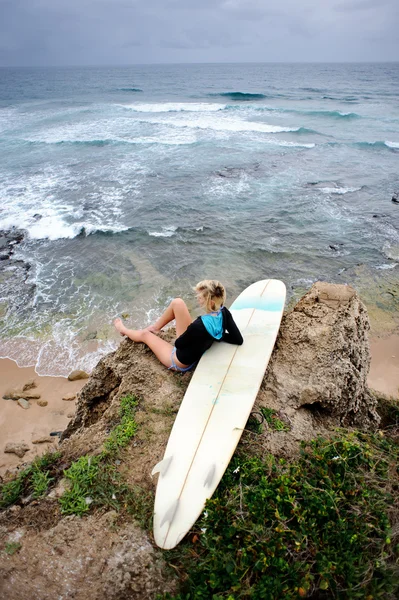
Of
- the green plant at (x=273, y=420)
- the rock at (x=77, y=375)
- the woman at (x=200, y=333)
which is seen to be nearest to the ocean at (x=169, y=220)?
the rock at (x=77, y=375)

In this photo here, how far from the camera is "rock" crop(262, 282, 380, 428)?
4.00m

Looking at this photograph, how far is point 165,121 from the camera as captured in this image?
3291 cm

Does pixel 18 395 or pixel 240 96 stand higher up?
pixel 240 96

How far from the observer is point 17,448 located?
6305mm

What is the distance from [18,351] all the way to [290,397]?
6958mm

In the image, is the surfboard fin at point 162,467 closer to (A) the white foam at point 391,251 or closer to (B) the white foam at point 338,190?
(A) the white foam at point 391,251

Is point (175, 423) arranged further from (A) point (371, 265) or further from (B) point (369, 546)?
(A) point (371, 265)

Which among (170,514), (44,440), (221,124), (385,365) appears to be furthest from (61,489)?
(221,124)

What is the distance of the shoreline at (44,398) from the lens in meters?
6.50

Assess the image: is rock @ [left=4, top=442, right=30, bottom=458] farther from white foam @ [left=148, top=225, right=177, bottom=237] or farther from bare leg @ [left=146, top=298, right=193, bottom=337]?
white foam @ [left=148, top=225, right=177, bottom=237]

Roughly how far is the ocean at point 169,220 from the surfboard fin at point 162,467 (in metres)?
5.28

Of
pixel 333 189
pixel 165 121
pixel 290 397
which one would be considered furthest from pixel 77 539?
pixel 165 121

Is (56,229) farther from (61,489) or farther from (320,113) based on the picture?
(320,113)

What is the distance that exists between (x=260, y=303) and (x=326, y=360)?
1.42m
